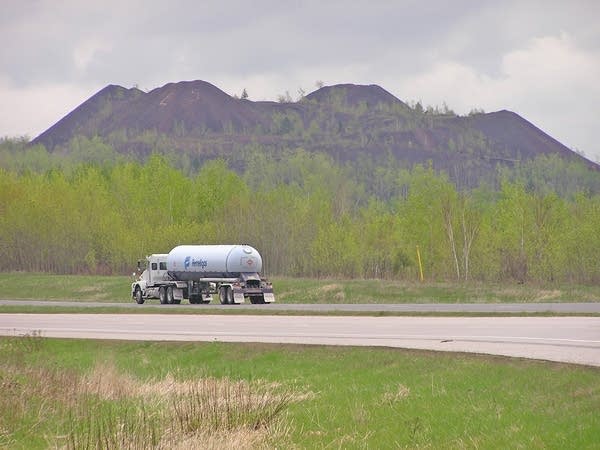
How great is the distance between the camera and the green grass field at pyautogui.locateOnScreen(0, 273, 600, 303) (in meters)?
45.3

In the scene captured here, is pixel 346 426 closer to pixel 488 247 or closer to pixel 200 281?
pixel 200 281

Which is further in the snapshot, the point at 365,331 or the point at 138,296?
the point at 138,296

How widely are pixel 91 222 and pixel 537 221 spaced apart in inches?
1483

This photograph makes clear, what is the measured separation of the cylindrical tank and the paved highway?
8201 millimetres

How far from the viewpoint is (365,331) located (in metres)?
28.4

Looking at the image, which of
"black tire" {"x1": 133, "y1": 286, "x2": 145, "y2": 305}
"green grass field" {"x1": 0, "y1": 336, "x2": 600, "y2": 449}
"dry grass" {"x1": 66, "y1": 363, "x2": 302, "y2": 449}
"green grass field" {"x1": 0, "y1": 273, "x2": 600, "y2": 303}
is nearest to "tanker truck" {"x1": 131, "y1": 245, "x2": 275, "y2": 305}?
"black tire" {"x1": 133, "y1": 286, "x2": 145, "y2": 305}

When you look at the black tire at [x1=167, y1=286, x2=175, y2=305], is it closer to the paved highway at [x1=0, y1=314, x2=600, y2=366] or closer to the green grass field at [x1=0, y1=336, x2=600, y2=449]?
the paved highway at [x1=0, y1=314, x2=600, y2=366]

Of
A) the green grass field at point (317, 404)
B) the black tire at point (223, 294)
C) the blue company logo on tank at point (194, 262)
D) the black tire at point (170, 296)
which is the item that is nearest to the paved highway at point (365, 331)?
the green grass field at point (317, 404)

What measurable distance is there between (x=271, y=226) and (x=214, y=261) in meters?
38.5

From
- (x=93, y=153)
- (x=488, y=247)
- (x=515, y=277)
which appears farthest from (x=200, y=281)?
(x=93, y=153)

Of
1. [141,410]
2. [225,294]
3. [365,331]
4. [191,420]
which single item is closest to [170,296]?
[225,294]

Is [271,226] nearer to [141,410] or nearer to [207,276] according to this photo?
[207,276]

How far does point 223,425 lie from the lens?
1439 centimetres

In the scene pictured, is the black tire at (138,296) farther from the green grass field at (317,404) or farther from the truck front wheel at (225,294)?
the green grass field at (317,404)
